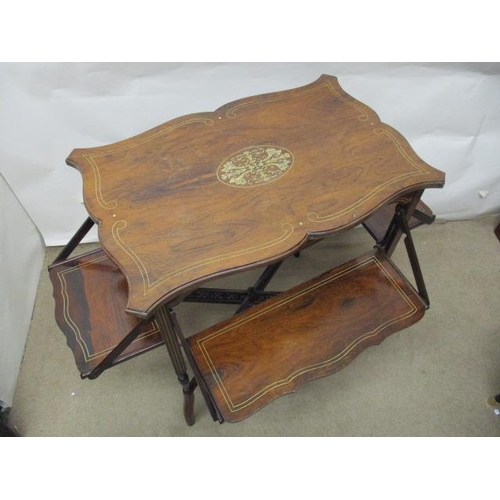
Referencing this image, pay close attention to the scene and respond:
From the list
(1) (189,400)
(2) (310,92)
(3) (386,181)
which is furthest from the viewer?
(2) (310,92)

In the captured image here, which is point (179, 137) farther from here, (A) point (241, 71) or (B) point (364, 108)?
(B) point (364, 108)

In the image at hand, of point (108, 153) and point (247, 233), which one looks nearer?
point (247, 233)

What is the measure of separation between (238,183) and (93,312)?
826 millimetres

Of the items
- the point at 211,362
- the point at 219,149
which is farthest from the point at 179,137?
the point at 211,362

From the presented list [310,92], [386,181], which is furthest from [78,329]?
[310,92]

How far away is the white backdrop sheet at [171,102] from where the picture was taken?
194cm

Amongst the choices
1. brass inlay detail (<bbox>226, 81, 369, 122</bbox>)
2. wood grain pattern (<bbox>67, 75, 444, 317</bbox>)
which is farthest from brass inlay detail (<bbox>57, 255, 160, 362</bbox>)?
brass inlay detail (<bbox>226, 81, 369, 122</bbox>)

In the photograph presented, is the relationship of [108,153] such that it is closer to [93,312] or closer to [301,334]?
[93,312]

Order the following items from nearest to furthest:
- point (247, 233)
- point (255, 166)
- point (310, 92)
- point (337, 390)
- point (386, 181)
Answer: point (247, 233) → point (386, 181) → point (255, 166) → point (310, 92) → point (337, 390)

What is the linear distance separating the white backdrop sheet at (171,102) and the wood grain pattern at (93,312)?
728 mm

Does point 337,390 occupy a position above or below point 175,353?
below

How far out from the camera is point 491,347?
2.12 meters

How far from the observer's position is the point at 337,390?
6.53 ft

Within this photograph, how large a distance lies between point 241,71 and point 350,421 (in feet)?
5.99
